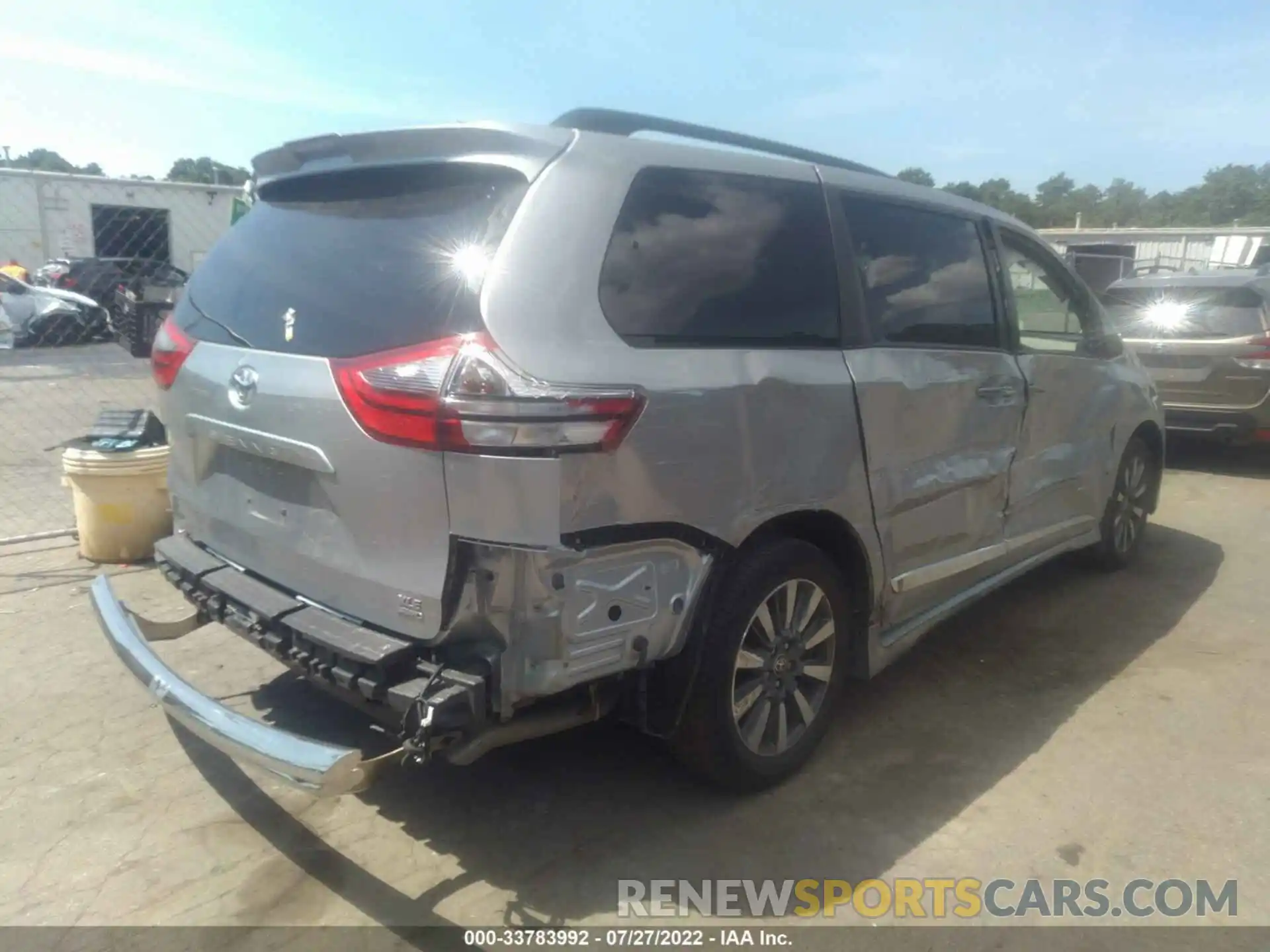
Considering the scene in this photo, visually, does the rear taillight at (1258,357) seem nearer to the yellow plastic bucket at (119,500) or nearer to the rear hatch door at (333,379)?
the rear hatch door at (333,379)

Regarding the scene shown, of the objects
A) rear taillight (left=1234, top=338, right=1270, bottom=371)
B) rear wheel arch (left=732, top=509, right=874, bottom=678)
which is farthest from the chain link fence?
rear taillight (left=1234, top=338, right=1270, bottom=371)

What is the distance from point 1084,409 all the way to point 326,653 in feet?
12.7

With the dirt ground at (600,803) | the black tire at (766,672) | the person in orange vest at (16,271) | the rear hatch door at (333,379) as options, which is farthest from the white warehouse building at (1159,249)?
the person in orange vest at (16,271)

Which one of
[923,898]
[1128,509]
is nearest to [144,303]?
[923,898]

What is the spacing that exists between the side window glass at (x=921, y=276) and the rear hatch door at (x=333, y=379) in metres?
1.44

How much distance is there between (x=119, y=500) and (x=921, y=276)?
168 inches

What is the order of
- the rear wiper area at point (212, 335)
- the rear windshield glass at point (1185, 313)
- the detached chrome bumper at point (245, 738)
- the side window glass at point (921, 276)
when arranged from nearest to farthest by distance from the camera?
1. the detached chrome bumper at point (245, 738)
2. the rear wiper area at point (212, 335)
3. the side window glass at point (921, 276)
4. the rear windshield glass at point (1185, 313)

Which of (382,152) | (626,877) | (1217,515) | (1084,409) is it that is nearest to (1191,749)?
(1084,409)

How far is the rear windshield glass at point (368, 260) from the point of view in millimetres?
2502

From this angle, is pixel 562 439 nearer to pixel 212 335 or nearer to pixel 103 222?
pixel 212 335

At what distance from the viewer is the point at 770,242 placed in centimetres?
313

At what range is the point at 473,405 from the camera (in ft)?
7.59

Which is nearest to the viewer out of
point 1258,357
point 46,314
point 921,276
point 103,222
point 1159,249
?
point 921,276

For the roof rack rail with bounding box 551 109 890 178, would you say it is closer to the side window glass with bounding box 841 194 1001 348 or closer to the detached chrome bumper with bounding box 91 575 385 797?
the side window glass with bounding box 841 194 1001 348
